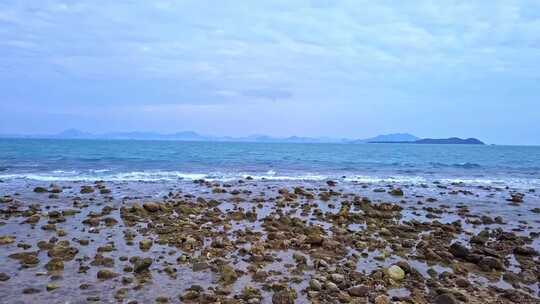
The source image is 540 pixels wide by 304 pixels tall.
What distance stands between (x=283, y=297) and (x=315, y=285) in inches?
35.7

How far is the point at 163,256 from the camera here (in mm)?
10109

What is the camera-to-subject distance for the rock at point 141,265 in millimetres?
8907

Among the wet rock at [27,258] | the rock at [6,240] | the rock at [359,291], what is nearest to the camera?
the rock at [359,291]

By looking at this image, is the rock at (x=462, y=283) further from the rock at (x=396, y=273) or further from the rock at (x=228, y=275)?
the rock at (x=228, y=275)

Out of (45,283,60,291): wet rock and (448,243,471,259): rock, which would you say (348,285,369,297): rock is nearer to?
(448,243,471,259): rock

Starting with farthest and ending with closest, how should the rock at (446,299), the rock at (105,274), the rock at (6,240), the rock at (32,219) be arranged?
the rock at (32,219)
the rock at (6,240)
the rock at (105,274)
the rock at (446,299)

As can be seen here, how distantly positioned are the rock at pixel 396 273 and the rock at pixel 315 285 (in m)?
1.81

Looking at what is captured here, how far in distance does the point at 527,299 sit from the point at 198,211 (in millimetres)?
11968

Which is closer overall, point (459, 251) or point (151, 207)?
point (459, 251)

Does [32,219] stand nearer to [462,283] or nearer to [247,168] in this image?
[462,283]

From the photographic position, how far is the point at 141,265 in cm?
898

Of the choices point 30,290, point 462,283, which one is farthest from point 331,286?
point 30,290

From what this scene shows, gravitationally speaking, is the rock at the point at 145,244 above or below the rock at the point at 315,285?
below

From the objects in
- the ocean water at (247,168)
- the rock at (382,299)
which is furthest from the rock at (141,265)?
the ocean water at (247,168)
